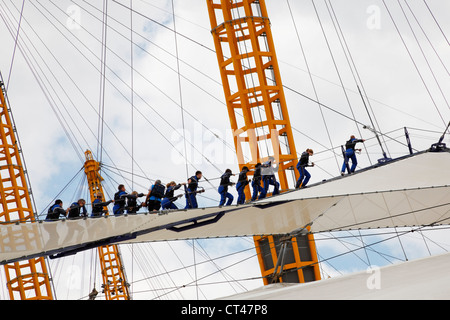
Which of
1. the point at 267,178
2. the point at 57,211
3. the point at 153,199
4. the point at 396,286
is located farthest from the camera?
the point at 267,178

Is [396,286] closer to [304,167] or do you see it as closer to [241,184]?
[241,184]

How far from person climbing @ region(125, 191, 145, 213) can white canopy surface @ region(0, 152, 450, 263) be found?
586 millimetres

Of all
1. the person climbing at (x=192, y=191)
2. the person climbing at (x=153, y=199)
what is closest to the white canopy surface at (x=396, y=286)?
the person climbing at (x=192, y=191)

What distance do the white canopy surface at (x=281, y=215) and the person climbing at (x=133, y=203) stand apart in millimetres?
586

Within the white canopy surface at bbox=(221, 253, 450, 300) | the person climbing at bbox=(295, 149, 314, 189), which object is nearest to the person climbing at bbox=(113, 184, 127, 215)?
the person climbing at bbox=(295, 149, 314, 189)

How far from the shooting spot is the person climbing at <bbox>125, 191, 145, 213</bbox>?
17625 millimetres

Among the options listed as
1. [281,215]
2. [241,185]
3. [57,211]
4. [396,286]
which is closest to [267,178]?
[241,185]

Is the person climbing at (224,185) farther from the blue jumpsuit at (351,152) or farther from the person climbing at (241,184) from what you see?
the blue jumpsuit at (351,152)

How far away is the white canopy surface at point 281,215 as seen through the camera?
16109mm

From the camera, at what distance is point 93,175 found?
53.5 meters

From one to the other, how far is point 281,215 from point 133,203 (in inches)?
182

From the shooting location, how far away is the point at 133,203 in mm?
18109
